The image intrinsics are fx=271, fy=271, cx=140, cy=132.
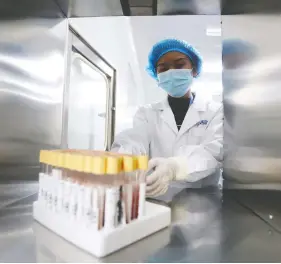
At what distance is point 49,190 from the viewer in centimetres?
69

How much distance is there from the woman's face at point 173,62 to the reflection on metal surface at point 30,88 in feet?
1.52

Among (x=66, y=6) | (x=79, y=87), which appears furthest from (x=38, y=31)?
(x=79, y=87)

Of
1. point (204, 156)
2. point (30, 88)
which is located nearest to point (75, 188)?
point (30, 88)

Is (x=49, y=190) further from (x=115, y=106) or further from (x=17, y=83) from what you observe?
(x=115, y=106)

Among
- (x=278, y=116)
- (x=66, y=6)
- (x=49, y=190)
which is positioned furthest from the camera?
(x=66, y=6)

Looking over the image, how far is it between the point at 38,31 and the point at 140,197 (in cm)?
82

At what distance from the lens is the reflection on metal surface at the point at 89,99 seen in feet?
4.28

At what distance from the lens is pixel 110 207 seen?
1.80ft

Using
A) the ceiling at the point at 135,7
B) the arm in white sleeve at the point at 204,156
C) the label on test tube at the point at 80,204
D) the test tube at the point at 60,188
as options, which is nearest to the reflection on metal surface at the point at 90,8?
the ceiling at the point at 135,7

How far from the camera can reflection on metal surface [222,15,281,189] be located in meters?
0.96

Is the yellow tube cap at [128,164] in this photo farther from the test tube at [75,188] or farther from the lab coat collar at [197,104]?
the lab coat collar at [197,104]

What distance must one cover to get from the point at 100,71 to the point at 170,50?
14.1 inches

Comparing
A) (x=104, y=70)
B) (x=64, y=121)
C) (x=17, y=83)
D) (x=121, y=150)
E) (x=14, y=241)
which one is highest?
(x=104, y=70)

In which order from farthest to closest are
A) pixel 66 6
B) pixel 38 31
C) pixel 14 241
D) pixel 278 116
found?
pixel 66 6, pixel 38 31, pixel 278 116, pixel 14 241
